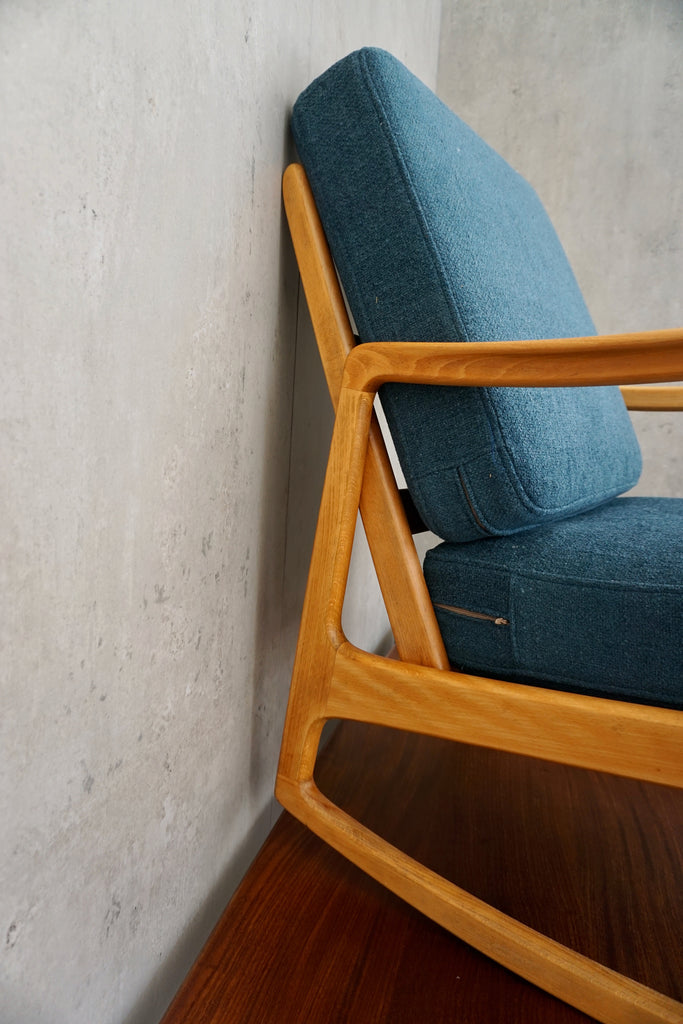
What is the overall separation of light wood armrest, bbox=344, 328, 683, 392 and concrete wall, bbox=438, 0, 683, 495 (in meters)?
1.55

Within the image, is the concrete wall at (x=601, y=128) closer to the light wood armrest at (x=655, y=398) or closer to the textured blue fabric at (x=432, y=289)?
the light wood armrest at (x=655, y=398)

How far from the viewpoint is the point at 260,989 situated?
633mm

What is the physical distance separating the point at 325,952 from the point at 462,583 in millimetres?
371

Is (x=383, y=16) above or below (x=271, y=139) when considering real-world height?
above

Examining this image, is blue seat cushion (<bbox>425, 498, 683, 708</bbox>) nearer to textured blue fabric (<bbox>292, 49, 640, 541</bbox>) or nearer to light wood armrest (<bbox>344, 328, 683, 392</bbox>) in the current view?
textured blue fabric (<bbox>292, 49, 640, 541</bbox>)

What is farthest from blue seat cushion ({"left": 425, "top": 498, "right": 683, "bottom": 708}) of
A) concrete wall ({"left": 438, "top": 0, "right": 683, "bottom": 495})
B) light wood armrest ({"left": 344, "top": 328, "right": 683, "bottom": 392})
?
concrete wall ({"left": 438, "top": 0, "right": 683, "bottom": 495})

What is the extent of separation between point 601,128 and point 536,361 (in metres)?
1.76

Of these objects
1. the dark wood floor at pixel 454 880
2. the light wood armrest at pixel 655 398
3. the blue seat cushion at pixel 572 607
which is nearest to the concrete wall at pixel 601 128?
the light wood armrest at pixel 655 398

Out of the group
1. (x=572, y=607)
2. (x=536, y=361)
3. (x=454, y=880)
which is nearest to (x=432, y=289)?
(x=536, y=361)

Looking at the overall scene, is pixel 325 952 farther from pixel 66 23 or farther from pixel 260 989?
pixel 66 23

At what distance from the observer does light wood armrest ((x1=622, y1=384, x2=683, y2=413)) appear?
134 cm

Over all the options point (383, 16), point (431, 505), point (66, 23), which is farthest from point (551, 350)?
point (383, 16)

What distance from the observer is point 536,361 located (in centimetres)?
66

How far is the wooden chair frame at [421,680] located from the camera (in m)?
0.62
